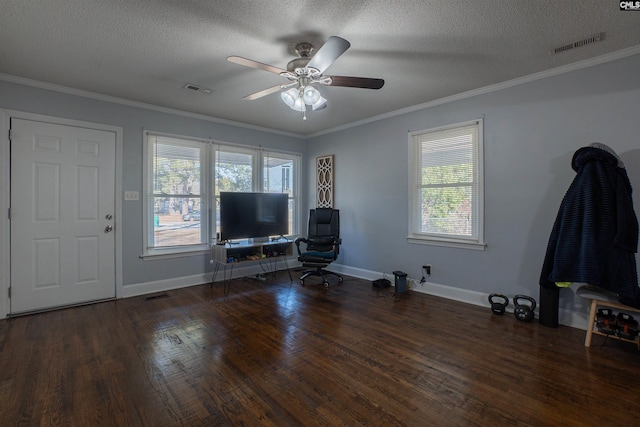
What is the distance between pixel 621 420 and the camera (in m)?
1.68

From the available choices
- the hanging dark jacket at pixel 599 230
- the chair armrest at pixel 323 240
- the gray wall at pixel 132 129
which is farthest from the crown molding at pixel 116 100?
the hanging dark jacket at pixel 599 230

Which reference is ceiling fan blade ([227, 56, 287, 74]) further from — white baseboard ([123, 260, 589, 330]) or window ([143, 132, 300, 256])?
white baseboard ([123, 260, 589, 330])

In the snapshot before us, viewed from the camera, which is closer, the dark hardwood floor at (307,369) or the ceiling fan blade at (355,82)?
the dark hardwood floor at (307,369)

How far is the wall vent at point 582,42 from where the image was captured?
2395 millimetres

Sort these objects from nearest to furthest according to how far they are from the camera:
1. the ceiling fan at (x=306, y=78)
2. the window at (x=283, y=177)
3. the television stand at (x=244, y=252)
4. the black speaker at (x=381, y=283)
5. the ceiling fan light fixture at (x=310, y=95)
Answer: the ceiling fan at (x=306, y=78)
the ceiling fan light fixture at (x=310, y=95)
the television stand at (x=244, y=252)
the black speaker at (x=381, y=283)
the window at (x=283, y=177)

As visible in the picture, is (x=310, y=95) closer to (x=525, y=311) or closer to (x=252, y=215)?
(x=252, y=215)

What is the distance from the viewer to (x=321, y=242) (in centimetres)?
462

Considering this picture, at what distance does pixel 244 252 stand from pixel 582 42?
4.37m

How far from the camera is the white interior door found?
3246mm

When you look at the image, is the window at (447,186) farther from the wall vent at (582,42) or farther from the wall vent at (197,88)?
the wall vent at (197,88)

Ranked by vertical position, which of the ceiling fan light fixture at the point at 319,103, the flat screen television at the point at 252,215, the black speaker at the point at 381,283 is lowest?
the black speaker at the point at 381,283

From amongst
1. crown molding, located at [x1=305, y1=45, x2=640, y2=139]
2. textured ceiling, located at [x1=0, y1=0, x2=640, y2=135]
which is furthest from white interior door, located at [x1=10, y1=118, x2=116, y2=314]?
crown molding, located at [x1=305, y1=45, x2=640, y2=139]

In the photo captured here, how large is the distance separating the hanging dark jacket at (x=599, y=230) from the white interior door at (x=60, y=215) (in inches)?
197

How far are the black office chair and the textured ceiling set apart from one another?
1998 mm
